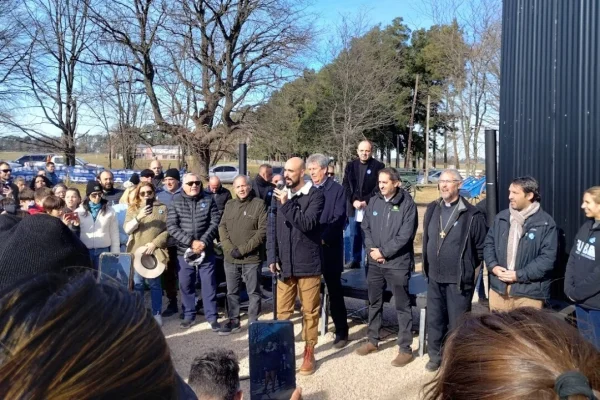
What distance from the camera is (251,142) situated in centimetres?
1848

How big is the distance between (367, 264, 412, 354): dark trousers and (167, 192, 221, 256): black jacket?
198 cm

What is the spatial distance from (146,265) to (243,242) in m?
1.37

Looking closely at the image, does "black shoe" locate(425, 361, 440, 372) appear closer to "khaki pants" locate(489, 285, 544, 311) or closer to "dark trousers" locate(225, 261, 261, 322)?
"khaki pants" locate(489, 285, 544, 311)

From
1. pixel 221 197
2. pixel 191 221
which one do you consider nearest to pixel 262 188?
pixel 221 197

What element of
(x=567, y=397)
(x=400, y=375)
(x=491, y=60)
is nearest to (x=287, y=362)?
(x=400, y=375)

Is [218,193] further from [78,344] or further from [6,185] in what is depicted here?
[78,344]

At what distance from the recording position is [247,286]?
18.8ft

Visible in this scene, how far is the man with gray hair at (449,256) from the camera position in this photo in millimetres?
4621

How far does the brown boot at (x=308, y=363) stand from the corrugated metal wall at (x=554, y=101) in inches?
101

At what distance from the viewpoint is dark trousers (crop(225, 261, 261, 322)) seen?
5684mm

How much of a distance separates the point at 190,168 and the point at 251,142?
2367mm

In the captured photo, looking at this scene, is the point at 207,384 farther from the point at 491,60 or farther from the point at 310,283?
the point at 491,60

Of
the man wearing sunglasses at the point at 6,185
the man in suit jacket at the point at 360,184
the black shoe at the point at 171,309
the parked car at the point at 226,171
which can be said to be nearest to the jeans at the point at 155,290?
the black shoe at the point at 171,309

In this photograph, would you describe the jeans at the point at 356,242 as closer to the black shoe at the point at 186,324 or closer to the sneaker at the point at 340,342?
the sneaker at the point at 340,342
